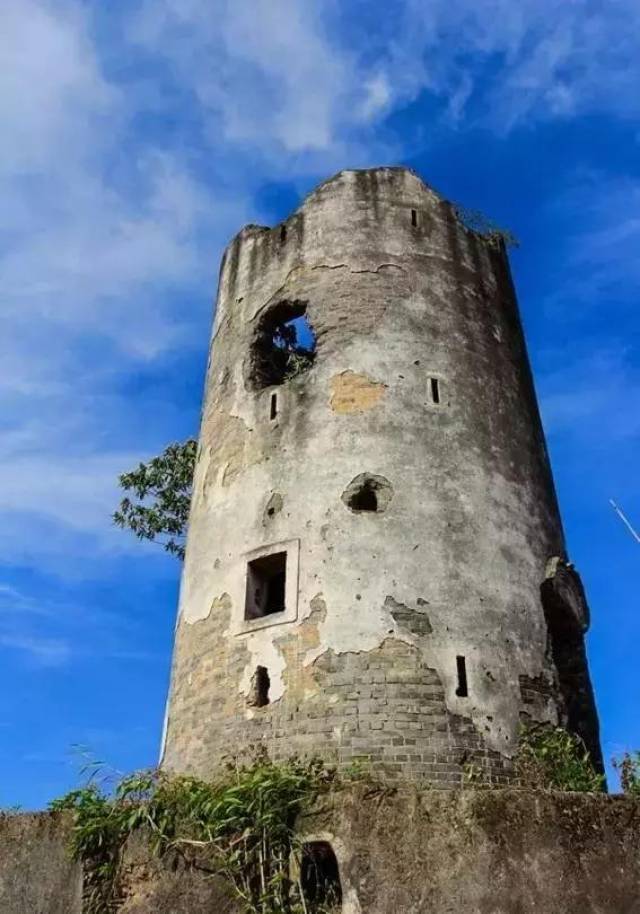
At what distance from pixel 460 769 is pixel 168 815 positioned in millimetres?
3094

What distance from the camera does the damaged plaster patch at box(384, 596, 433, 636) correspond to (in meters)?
10.5

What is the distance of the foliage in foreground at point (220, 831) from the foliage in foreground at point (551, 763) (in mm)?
2387

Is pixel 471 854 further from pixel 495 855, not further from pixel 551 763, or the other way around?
pixel 551 763

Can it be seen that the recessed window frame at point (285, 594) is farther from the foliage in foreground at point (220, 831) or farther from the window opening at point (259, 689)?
the foliage in foreground at point (220, 831)

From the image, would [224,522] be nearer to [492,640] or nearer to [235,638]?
[235,638]

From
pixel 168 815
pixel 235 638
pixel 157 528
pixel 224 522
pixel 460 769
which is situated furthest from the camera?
pixel 157 528

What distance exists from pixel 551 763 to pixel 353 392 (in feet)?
16.9

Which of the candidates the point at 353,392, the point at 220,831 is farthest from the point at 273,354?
the point at 220,831

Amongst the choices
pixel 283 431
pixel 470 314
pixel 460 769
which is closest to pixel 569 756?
pixel 460 769

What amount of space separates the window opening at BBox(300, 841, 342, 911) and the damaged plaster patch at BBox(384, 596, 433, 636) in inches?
112

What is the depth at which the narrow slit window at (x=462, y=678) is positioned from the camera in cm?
1030

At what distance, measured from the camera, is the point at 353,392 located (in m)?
12.3

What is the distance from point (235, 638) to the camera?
1137cm

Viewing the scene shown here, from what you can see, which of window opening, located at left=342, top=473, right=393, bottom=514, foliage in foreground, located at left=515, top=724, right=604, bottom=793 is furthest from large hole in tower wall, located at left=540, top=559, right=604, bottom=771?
window opening, located at left=342, top=473, right=393, bottom=514
